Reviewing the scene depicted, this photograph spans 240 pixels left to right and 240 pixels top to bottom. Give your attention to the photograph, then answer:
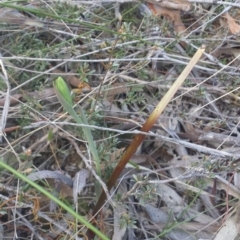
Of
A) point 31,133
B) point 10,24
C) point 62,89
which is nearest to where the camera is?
point 62,89

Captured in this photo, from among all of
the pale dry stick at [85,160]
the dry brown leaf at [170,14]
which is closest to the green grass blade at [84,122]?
the pale dry stick at [85,160]

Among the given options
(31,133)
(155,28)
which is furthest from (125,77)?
(31,133)

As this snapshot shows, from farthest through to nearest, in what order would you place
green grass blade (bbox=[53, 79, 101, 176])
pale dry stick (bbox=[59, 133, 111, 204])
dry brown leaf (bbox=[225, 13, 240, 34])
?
dry brown leaf (bbox=[225, 13, 240, 34]) → pale dry stick (bbox=[59, 133, 111, 204]) → green grass blade (bbox=[53, 79, 101, 176])

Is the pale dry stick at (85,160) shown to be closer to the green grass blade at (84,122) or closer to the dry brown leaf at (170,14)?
the green grass blade at (84,122)

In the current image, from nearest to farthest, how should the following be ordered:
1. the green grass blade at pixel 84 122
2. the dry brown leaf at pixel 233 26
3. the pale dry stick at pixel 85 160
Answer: the green grass blade at pixel 84 122
the pale dry stick at pixel 85 160
the dry brown leaf at pixel 233 26

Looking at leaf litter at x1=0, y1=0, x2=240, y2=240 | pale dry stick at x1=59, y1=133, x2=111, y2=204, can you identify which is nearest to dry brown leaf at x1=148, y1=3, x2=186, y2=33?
leaf litter at x1=0, y1=0, x2=240, y2=240

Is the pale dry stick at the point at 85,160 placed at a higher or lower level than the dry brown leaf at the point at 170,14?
lower

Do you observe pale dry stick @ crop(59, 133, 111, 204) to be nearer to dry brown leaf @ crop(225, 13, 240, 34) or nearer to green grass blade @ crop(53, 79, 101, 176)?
green grass blade @ crop(53, 79, 101, 176)

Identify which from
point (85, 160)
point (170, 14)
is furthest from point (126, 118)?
point (170, 14)

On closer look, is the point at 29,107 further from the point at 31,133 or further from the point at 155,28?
the point at 155,28
